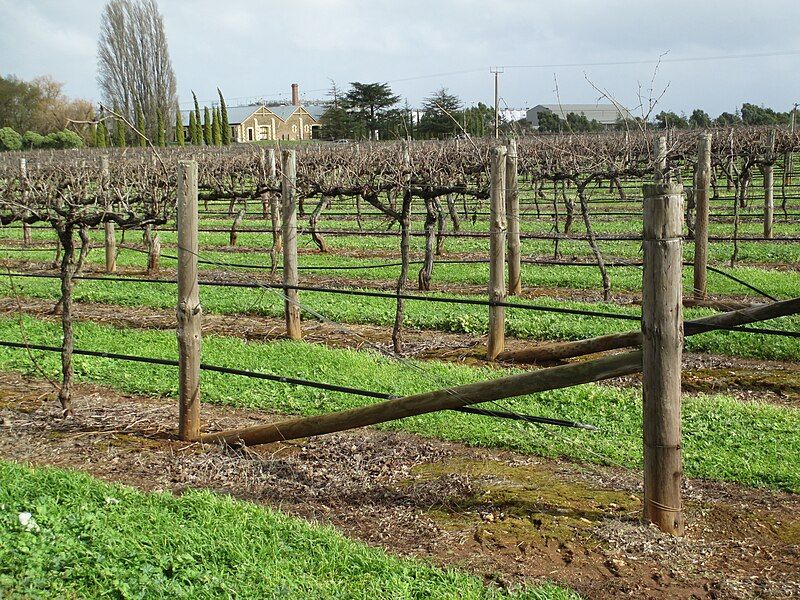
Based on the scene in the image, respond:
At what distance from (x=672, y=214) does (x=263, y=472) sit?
124 inches

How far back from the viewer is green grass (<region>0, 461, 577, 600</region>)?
388cm

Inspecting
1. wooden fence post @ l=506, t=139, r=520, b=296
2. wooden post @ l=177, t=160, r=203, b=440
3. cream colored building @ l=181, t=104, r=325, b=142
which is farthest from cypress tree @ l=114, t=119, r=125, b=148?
wooden post @ l=177, t=160, r=203, b=440

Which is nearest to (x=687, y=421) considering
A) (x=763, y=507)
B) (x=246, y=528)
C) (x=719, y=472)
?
(x=719, y=472)

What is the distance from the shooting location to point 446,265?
1617 centimetres

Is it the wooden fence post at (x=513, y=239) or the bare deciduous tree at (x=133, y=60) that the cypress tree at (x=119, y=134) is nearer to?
the bare deciduous tree at (x=133, y=60)

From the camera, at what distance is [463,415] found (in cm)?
682

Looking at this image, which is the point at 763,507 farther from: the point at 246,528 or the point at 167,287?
the point at 167,287

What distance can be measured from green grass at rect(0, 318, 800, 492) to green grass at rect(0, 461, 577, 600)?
4.57ft

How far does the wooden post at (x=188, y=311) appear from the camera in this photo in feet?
20.1

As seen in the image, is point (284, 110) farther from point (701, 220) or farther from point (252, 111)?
point (701, 220)

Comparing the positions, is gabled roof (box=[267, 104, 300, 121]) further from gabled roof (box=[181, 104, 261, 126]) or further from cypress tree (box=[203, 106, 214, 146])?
cypress tree (box=[203, 106, 214, 146])

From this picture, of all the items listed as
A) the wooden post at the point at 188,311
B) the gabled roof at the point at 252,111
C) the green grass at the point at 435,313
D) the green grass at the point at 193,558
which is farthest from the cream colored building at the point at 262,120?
the green grass at the point at 193,558

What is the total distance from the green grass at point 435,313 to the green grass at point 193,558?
5024 mm

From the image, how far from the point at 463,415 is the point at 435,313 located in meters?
4.49
